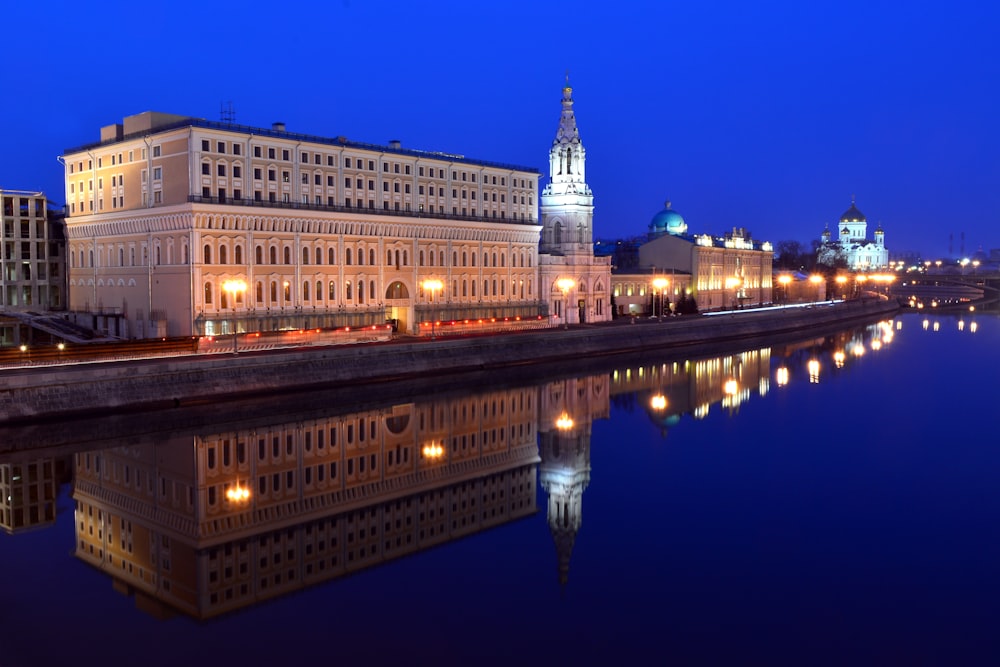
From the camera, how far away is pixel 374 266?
212ft

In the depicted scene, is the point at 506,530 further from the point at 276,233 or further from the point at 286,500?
the point at 276,233

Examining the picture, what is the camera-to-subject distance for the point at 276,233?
2303 inches

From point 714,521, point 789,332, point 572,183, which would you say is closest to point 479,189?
point 572,183

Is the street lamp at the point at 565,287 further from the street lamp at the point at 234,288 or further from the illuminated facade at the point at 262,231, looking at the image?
the street lamp at the point at 234,288

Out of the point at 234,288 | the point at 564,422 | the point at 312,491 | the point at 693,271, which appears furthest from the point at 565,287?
the point at 312,491

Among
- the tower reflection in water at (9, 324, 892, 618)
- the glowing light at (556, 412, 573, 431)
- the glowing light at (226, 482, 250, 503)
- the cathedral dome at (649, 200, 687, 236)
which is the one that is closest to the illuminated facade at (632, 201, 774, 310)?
the cathedral dome at (649, 200, 687, 236)

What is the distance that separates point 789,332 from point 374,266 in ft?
181

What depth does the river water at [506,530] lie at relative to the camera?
18.5 metres

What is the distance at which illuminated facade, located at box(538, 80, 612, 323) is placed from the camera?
84.4 meters

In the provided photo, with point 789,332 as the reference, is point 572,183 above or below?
above

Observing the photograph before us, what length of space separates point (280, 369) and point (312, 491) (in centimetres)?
1795

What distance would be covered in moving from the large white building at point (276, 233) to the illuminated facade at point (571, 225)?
8.02m

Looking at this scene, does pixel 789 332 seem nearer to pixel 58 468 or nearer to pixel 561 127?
pixel 561 127

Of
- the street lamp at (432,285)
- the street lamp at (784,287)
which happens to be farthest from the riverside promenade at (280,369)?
the street lamp at (784,287)
